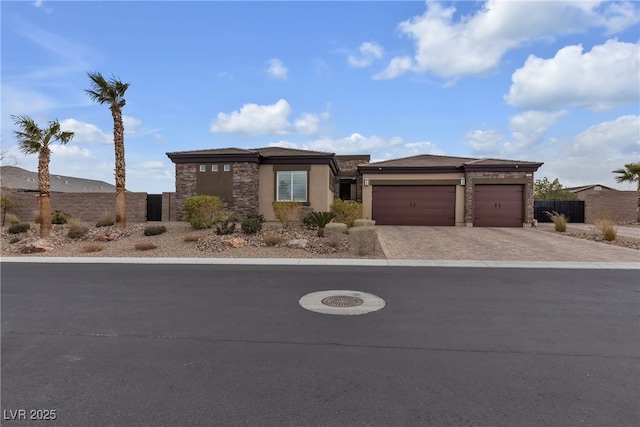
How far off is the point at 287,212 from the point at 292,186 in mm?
3145

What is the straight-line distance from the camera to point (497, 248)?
44.5 ft

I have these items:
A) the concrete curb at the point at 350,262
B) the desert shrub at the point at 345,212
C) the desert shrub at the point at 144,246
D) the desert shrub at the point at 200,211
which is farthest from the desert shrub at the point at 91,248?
the desert shrub at the point at 345,212

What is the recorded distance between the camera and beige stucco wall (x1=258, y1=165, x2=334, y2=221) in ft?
63.4

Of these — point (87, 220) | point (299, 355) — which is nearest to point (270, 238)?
point (299, 355)

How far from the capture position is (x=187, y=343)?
4570mm

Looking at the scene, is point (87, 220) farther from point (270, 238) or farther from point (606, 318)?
point (606, 318)

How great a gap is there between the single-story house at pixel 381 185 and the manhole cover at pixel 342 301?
1266 cm

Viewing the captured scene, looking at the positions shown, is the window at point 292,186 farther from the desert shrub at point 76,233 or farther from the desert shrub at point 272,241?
the desert shrub at point 76,233

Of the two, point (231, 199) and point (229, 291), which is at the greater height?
point (231, 199)

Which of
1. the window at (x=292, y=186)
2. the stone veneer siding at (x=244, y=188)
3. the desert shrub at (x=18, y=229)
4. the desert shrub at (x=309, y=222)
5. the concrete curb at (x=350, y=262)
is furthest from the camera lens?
the window at (x=292, y=186)

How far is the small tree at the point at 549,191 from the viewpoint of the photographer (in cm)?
3840

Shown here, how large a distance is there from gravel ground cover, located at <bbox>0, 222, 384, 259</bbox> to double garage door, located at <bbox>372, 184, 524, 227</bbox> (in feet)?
26.1

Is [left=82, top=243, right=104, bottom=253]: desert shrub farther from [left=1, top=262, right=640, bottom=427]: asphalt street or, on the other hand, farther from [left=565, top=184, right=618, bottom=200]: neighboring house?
[left=565, top=184, right=618, bottom=200]: neighboring house

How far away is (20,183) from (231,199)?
35.0 meters
